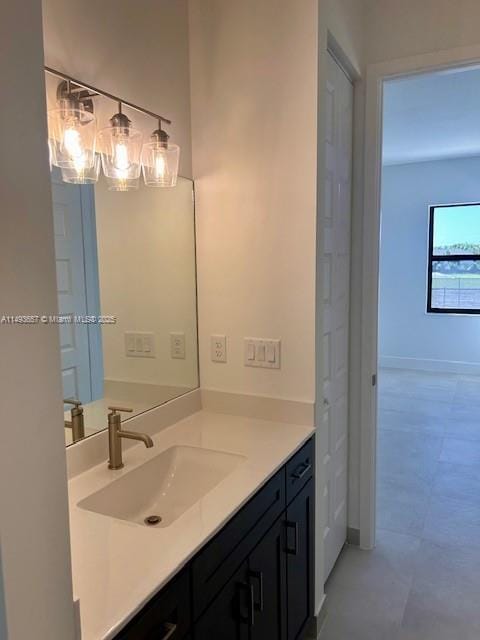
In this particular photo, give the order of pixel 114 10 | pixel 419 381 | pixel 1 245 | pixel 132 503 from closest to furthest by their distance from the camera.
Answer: pixel 1 245
pixel 132 503
pixel 114 10
pixel 419 381

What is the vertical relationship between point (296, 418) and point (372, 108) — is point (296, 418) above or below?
A: below

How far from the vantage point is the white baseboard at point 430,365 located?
21.0 ft

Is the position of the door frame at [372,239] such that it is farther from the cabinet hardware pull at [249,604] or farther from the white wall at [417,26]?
the cabinet hardware pull at [249,604]

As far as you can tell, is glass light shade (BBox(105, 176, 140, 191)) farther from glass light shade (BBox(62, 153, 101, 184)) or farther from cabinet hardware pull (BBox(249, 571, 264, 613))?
cabinet hardware pull (BBox(249, 571, 264, 613))

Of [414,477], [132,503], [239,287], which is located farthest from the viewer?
[414,477]

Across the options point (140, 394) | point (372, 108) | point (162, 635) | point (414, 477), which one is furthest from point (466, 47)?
point (414, 477)

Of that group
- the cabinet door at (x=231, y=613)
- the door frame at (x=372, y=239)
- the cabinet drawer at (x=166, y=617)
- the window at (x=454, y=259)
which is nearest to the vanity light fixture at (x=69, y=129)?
the cabinet drawer at (x=166, y=617)

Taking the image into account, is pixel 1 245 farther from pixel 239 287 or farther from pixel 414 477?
pixel 414 477

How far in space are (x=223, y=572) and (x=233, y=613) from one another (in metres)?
0.16

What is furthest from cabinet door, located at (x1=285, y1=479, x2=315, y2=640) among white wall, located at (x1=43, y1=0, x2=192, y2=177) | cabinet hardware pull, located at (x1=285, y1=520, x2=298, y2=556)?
white wall, located at (x1=43, y1=0, x2=192, y2=177)

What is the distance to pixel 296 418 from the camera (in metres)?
1.86

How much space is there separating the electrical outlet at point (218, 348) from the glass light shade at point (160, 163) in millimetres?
666

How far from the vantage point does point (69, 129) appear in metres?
1.42

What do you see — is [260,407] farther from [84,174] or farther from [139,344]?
[84,174]
